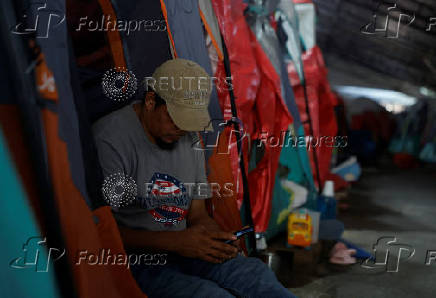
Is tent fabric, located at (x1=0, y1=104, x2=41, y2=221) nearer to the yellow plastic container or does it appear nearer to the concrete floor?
the concrete floor

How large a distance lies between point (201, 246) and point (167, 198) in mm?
229

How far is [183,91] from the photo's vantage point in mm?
1485

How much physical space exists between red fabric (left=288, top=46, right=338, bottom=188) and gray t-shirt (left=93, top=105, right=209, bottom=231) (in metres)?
2.38

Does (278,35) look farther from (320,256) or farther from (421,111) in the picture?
(421,111)

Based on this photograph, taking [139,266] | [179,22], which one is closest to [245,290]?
[139,266]

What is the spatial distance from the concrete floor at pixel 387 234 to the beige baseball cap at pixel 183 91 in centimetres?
140

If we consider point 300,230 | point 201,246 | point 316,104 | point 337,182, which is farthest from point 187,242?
point 337,182

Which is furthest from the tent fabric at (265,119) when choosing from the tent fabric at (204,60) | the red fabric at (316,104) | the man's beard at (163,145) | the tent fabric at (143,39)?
the man's beard at (163,145)

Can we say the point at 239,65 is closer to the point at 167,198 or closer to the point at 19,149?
the point at 167,198

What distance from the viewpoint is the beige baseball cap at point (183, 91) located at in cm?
150

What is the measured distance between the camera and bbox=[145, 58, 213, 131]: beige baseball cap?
1.50 meters

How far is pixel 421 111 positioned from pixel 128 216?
8.66 metres

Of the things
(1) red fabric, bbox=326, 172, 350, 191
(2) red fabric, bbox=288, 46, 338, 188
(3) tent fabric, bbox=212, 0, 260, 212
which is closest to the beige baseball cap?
(3) tent fabric, bbox=212, 0, 260, 212

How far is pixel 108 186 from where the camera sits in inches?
54.9
